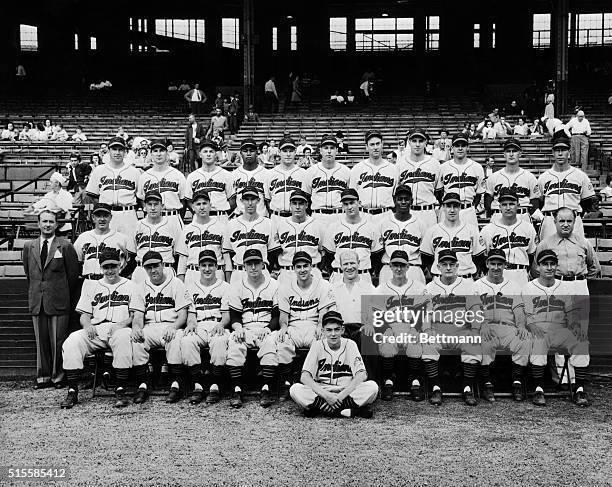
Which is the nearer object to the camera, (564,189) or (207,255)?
(207,255)

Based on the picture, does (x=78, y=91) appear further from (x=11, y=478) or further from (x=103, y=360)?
(x=11, y=478)

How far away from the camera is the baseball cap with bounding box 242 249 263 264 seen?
8.49 metres

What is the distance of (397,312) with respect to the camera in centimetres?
857

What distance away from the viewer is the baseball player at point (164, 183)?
9.91 metres

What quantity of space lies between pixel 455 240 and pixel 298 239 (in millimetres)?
1694

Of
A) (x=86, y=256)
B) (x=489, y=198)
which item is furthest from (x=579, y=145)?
(x=86, y=256)

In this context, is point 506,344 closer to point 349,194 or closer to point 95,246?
point 349,194

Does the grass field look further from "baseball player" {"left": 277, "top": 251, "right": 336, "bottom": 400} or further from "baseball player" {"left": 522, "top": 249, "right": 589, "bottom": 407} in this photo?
"baseball player" {"left": 277, "top": 251, "right": 336, "bottom": 400}

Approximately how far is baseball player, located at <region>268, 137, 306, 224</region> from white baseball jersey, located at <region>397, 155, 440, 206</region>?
47.4 inches

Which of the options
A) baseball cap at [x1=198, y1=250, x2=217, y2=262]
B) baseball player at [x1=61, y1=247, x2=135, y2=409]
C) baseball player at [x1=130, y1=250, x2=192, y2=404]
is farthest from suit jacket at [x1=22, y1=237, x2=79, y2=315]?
baseball cap at [x1=198, y1=250, x2=217, y2=262]

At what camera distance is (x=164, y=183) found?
992 cm

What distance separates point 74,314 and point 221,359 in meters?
2.27

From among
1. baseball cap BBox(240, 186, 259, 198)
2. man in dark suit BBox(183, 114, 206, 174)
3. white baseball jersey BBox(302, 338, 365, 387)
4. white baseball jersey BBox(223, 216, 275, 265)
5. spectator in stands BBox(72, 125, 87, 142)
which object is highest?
spectator in stands BBox(72, 125, 87, 142)

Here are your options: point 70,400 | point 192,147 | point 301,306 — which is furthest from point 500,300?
point 192,147
